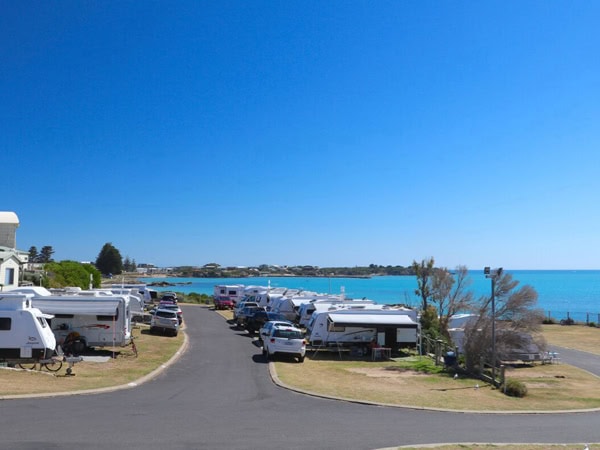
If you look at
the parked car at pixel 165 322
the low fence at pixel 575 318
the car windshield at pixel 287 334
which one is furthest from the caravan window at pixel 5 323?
the low fence at pixel 575 318

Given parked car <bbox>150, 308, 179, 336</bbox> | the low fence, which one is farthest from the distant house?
the low fence

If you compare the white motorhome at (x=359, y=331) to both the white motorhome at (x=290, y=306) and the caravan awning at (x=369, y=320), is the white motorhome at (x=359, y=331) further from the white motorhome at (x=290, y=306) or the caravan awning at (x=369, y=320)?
the white motorhome at (x=290, y=306)

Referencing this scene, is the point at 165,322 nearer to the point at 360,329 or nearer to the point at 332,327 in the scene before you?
the point at 332,327

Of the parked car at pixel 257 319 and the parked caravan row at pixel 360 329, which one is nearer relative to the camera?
the parked caravan row at pixel 360 329

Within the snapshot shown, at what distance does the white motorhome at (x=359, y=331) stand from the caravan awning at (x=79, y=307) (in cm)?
988

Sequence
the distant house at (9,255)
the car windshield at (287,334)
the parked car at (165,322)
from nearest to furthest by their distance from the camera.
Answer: the car windshield at (287,334)
the parked car at (165,322)
the distant house at (9,255)

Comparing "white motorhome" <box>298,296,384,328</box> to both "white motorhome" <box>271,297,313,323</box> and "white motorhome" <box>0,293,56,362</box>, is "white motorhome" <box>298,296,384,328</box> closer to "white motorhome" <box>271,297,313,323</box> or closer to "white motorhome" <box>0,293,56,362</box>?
"white motorhome" <box>271,297,313,323</box>

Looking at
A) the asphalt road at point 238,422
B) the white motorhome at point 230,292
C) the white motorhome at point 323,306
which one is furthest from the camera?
the white motorhome at point 230,292

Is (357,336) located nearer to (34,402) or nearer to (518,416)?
(518,416)

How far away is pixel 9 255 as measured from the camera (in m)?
34.5

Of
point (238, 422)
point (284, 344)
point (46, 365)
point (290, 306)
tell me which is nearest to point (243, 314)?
point (290, 306)

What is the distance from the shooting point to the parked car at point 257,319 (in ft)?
115

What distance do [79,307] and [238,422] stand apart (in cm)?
1375

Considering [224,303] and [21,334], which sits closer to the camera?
[21,334]
